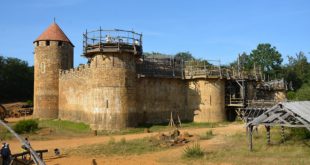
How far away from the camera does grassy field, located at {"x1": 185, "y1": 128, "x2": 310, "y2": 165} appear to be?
1752 cm

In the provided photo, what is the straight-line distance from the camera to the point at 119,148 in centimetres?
2266

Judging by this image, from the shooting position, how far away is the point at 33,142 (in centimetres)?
2720

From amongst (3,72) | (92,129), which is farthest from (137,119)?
(3,72)

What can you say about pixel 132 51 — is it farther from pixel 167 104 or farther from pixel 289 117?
pixel 289 117

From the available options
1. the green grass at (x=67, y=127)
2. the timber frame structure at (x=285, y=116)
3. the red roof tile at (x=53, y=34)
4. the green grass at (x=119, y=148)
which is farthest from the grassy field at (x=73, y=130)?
the timber frame structure at (x=285, y=116)

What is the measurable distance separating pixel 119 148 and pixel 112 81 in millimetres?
9933

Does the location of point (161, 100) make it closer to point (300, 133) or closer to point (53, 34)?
point (53, 34)

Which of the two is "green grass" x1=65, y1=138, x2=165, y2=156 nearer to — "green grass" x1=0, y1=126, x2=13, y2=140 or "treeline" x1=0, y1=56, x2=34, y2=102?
"green grass" x1=0, y1=126, x2=13, y2=140

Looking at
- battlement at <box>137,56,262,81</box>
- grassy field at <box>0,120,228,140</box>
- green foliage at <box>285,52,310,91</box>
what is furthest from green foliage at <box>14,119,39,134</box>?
green foliage at <box>285,52,310,91</box>

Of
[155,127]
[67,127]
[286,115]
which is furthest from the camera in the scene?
[67,127]

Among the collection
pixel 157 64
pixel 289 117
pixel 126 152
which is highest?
pixel 157 64

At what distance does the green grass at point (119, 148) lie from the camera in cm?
2159

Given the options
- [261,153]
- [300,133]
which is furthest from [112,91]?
[261,153]

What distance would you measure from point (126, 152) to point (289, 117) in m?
9.11
